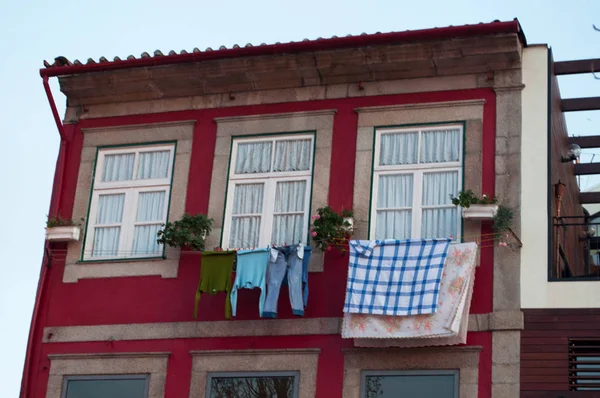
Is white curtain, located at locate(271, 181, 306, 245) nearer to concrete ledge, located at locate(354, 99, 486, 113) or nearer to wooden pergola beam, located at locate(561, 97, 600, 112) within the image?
concrete ledge, located at locate(354, 99, 486, 113)

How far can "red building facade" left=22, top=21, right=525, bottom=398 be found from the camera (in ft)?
51.8

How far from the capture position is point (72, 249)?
17.8m

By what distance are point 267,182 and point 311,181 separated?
2.18 feet

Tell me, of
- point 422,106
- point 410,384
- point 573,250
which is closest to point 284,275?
point 410,384

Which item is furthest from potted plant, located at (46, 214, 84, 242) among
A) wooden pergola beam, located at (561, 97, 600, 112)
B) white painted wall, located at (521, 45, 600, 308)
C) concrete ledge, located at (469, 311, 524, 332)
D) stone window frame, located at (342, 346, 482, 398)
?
wooden pergola beam, located at (561, 97, 600, 112)

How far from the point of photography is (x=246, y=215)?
1728 centimetres

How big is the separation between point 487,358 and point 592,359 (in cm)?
123

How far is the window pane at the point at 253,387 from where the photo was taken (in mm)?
16016

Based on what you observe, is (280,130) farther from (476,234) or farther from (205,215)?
(476,234)

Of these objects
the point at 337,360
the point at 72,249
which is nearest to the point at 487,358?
the point at 337,360

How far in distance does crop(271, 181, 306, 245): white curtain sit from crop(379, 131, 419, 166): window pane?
46.2 inches

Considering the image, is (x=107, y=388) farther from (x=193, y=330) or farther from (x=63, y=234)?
(x=63, y=234)

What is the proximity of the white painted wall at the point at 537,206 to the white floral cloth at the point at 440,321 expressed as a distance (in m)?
0.72

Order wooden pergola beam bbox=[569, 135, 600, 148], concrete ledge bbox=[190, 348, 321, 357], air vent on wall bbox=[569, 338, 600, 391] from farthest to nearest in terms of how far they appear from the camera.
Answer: wooden pergola beam bbox=[569, 135, 600, 148] < concrete ledge bbox=[190, 348, 321, 357] < air vent on wall bbox=[569, 338, 600, 391]
